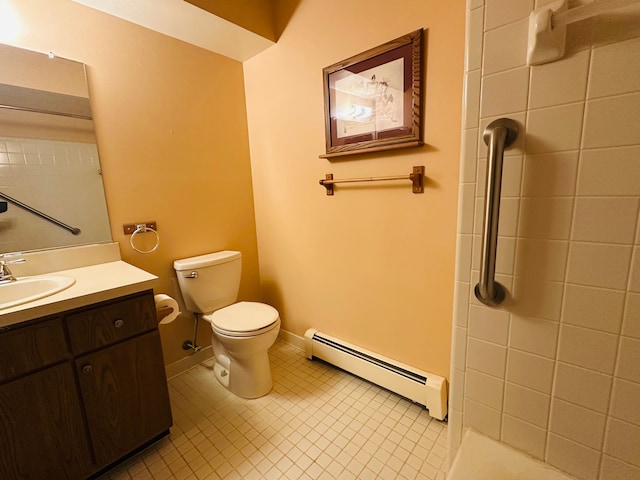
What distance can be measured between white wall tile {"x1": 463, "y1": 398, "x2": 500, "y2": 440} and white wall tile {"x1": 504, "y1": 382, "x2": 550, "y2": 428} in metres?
0.04

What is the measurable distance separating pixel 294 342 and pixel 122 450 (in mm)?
1141

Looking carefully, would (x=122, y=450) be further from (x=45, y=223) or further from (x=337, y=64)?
(x=337, y=64)

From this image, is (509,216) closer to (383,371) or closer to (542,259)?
(542,259)

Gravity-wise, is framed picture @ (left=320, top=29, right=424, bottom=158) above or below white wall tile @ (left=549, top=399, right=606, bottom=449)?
above

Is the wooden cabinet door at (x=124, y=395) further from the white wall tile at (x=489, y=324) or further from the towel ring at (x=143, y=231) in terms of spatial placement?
the white wall tile at (x=489, y=324)

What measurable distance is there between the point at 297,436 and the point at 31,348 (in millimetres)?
1115

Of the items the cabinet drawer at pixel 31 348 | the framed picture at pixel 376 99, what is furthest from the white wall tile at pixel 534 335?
the cabinet drawer at pixel 31 348

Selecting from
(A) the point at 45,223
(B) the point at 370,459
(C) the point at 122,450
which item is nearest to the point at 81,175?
(A) the point at 45,223

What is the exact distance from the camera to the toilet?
1.49 metres

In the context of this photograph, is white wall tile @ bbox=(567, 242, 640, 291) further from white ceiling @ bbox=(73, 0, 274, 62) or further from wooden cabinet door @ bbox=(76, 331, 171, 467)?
white ceiling @ bbox=(73, 0, 274, 62)

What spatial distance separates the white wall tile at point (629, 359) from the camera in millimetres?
557

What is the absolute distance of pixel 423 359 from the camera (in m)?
1.45

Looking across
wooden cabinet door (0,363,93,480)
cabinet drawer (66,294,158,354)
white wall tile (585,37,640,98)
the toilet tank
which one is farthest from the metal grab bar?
the toilet tank

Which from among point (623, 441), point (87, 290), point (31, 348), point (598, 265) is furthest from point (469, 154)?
point (31, 348)
